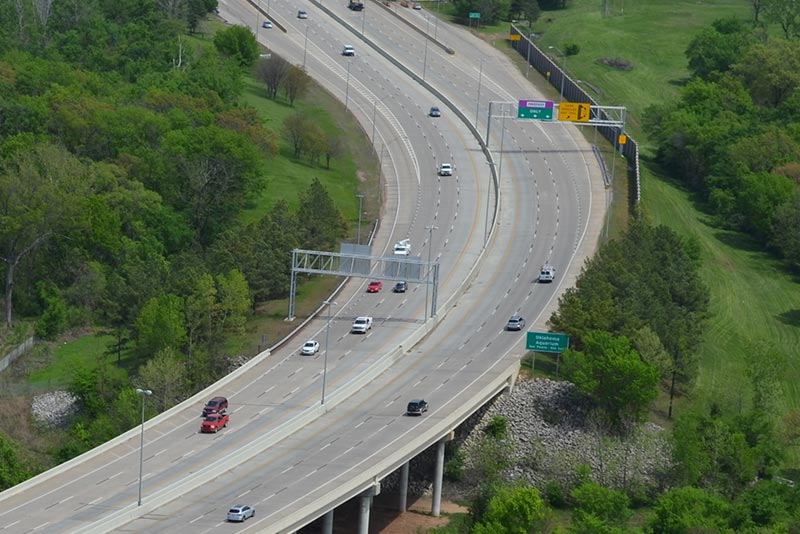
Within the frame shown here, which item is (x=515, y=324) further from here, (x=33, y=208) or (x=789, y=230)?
(x=789, y=230)

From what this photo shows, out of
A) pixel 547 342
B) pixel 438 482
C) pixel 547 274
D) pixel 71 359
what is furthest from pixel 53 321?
pixel 547 274

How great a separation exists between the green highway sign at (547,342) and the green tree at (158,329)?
28111 mm

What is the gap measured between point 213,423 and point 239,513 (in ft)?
61.9

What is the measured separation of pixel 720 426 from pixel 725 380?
16.9 metres

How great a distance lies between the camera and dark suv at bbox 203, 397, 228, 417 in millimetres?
129750

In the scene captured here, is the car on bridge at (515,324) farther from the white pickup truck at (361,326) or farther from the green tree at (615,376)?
the green tree at (615,376)

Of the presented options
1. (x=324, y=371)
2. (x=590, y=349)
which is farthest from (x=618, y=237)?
(x=324, y=371)

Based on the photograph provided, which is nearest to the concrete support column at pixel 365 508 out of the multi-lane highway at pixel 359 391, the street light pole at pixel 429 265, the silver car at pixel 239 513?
the multi-lane highway at pixel 359 391

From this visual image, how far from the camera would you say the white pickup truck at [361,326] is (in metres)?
152

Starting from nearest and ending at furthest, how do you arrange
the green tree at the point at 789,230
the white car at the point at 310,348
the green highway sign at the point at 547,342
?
1. the white car at the point at 310,348
2. the green highway sign at the point at 547,342
3. the green tree at the point at 789,230

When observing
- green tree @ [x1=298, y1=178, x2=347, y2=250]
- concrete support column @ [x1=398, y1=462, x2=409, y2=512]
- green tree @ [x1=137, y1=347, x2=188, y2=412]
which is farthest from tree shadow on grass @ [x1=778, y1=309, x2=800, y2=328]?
green tree @ [x1=137, y1=347, x2=188, y2=412]

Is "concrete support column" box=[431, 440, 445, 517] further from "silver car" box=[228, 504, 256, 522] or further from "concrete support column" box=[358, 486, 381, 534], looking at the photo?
"silver car" box=[228, 504, 256, 522]

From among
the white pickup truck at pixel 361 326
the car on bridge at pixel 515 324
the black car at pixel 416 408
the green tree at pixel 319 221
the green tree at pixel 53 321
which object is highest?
the green tree at pixel 319 221

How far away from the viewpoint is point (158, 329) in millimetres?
145875
